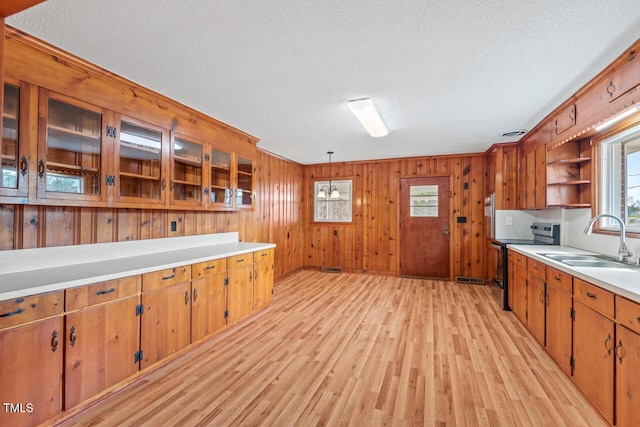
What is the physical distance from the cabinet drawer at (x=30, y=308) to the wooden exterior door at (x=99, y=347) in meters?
0.12

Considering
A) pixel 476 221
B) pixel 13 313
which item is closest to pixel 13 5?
pixel 13 313

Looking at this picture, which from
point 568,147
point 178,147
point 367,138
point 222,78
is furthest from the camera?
point 367,138

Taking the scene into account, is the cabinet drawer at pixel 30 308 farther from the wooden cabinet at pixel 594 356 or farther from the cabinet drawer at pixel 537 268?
the cabinet drawer at pixel 537 268

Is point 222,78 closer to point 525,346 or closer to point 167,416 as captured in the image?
point 167,416

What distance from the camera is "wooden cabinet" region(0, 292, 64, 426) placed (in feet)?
5.08

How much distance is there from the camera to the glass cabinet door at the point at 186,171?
2966 millimetres

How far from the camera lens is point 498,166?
4668mm

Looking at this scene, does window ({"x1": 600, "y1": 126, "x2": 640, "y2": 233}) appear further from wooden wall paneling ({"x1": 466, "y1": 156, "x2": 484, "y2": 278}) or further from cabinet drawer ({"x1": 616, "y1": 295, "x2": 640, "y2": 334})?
wooden wall paneling ({"x1": 466, "y1": 156, "x2": 484, "y2": 278})

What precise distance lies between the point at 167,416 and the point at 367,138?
3.90 metres

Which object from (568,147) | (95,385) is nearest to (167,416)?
(95,385)

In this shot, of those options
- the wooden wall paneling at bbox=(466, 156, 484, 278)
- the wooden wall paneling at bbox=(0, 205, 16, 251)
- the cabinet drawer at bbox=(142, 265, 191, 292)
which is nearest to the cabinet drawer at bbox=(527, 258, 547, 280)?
the wooden wall paneling at bbox=(466, 156, 484, 278)

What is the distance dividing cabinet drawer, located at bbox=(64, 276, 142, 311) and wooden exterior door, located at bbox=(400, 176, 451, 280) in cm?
481

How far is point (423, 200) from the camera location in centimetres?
573

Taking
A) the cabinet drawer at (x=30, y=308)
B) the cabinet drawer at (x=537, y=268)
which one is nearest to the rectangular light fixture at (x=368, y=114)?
the cabinet drawer at (x=537, y=268)
